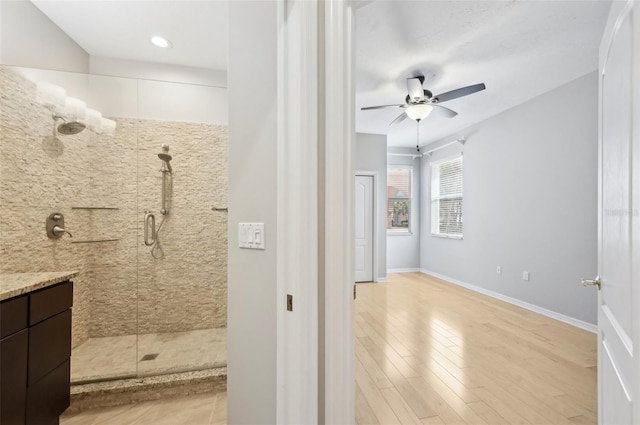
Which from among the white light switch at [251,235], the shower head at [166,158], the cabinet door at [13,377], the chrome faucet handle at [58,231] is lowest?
the cabinet door at [13,377]

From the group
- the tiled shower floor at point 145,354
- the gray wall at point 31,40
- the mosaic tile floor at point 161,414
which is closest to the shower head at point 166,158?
the gray wall at point 31,40

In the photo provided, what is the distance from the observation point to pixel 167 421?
174 centimetres

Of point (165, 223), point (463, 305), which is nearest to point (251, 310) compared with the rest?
point (165, 223)

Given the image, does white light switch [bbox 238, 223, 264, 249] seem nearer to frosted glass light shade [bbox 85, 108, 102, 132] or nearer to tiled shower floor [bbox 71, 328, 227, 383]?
tiled shower floor [bbox 71, 328, 227, 383]

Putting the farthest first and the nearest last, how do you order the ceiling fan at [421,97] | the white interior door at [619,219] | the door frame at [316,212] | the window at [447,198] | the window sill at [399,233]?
1. the window sill at [399,233]
2. the window at [447,198]
3. the ceiling fan at [421,97]
4. the door frame at [316,212]
5. the white interior door at [619,219]

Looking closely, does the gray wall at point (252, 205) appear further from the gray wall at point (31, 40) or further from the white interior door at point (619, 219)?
the gray wall at point (31, 40)

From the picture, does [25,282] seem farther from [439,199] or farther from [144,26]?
[439,199]

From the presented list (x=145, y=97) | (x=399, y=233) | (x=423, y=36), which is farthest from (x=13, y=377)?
(x=399, y=233)

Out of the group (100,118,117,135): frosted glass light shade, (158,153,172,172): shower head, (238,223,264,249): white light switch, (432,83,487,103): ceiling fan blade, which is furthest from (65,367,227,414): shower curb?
(432,83,487,103): ceiling fan blade

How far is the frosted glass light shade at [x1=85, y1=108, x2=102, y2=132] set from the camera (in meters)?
2.44

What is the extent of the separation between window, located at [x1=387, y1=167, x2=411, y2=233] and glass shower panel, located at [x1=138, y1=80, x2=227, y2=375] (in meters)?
4.28

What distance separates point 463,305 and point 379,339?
1.80 meters

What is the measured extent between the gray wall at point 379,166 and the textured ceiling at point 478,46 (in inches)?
60.6

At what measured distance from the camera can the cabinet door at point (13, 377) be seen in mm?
1232
